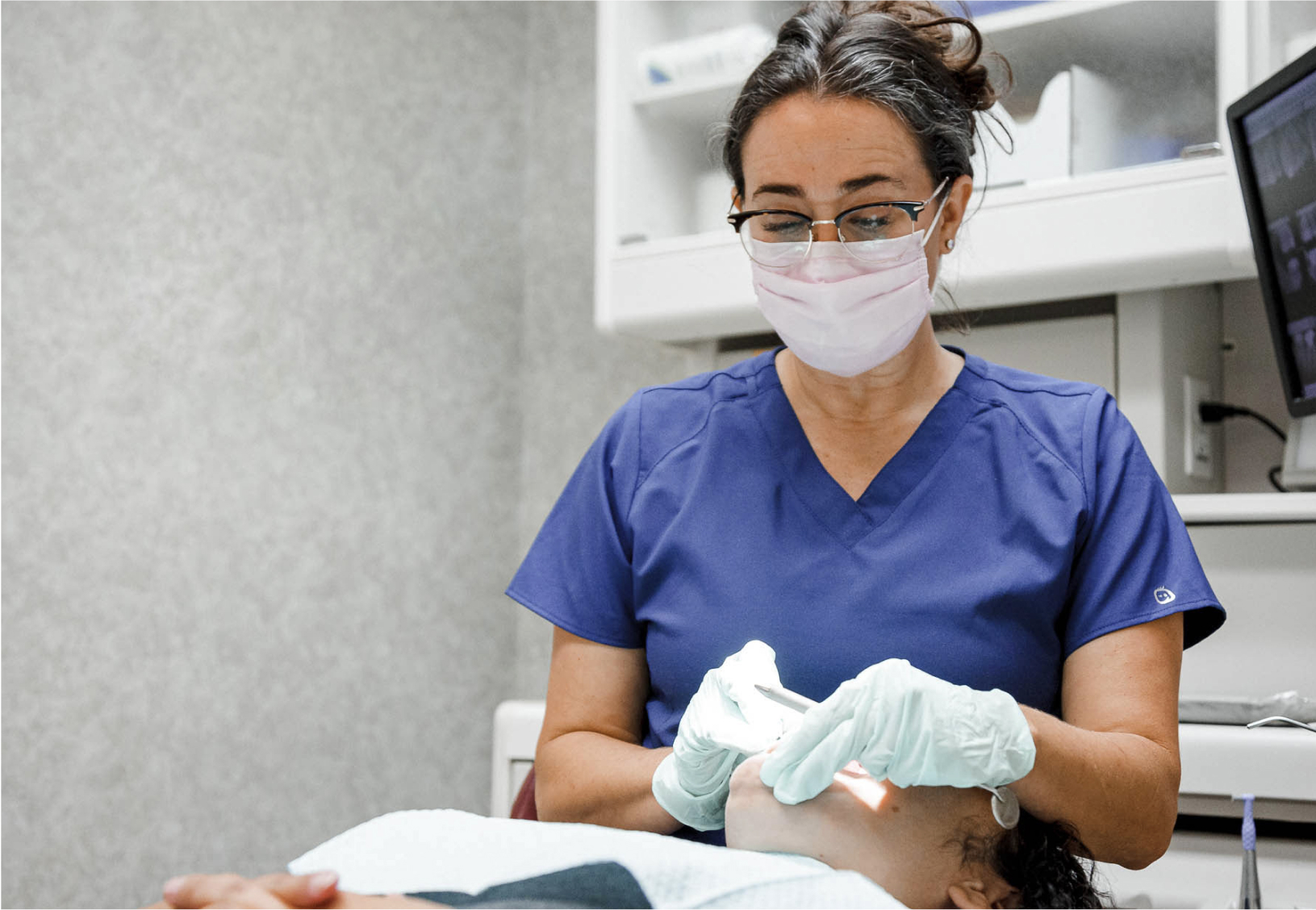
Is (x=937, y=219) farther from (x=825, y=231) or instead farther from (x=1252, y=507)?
(x=1252, y=507)

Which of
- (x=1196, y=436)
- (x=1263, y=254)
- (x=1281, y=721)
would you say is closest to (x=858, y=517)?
(x=1281, y=721)

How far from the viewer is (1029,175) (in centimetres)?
180

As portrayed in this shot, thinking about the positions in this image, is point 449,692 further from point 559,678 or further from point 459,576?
point 559,678

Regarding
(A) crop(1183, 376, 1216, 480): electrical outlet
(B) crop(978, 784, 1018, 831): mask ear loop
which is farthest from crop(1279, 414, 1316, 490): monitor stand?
(B) crop(978, 784, 1018, 831): mask ear loop

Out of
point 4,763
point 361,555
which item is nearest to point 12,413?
point 4,763

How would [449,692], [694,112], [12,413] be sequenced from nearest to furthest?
[12,413]
[694,112]
[449,692]

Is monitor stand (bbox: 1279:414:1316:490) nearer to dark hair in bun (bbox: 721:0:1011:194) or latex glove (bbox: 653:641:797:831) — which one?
dark hair in bun (bbox: 721:0:1011:194)

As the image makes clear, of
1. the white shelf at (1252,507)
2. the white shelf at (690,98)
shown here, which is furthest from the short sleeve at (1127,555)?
the white shelf at (690,98)

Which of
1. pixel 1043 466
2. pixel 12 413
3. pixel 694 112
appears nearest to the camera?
pixel 1043 466

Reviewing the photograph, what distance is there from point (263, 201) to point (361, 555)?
733mm

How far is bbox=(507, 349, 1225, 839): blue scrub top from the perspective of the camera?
3.42 feet

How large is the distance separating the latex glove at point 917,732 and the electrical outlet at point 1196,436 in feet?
3.64

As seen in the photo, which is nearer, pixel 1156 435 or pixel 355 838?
pixel 355 838

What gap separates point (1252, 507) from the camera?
5.28 ft
